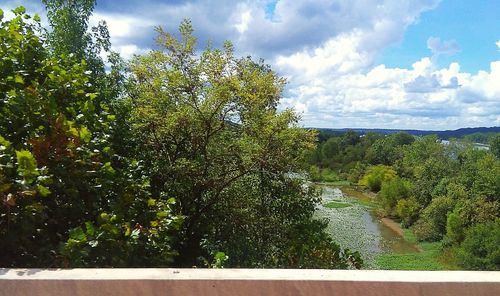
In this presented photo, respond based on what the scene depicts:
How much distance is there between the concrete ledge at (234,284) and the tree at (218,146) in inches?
234

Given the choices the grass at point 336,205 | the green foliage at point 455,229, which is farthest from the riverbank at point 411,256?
the grass at point 336,205

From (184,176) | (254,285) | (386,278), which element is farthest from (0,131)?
(184,176)

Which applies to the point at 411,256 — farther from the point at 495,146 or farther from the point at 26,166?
the point at 495,146

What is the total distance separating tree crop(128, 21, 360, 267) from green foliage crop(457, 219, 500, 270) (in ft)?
57.8

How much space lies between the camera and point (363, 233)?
1182 inches

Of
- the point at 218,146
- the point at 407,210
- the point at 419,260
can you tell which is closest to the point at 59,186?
the point at 218,146

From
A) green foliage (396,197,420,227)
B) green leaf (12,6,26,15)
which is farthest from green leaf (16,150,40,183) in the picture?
green foliage (396,197,420,227)

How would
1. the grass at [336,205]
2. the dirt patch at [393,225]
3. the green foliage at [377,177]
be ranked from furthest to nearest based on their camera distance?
the green foliage at [377,177] < the grass at [336,205] < the dirt patch at [393,225]

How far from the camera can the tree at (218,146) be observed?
8.04 metres

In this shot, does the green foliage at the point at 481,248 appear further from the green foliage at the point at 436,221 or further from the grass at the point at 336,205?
the grass at the point at 336,205

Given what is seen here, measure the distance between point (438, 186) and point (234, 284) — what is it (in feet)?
122

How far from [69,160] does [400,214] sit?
36822 millimetres

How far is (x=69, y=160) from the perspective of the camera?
3.05 meters

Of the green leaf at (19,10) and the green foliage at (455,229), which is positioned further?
the green foliage at (455,229)
